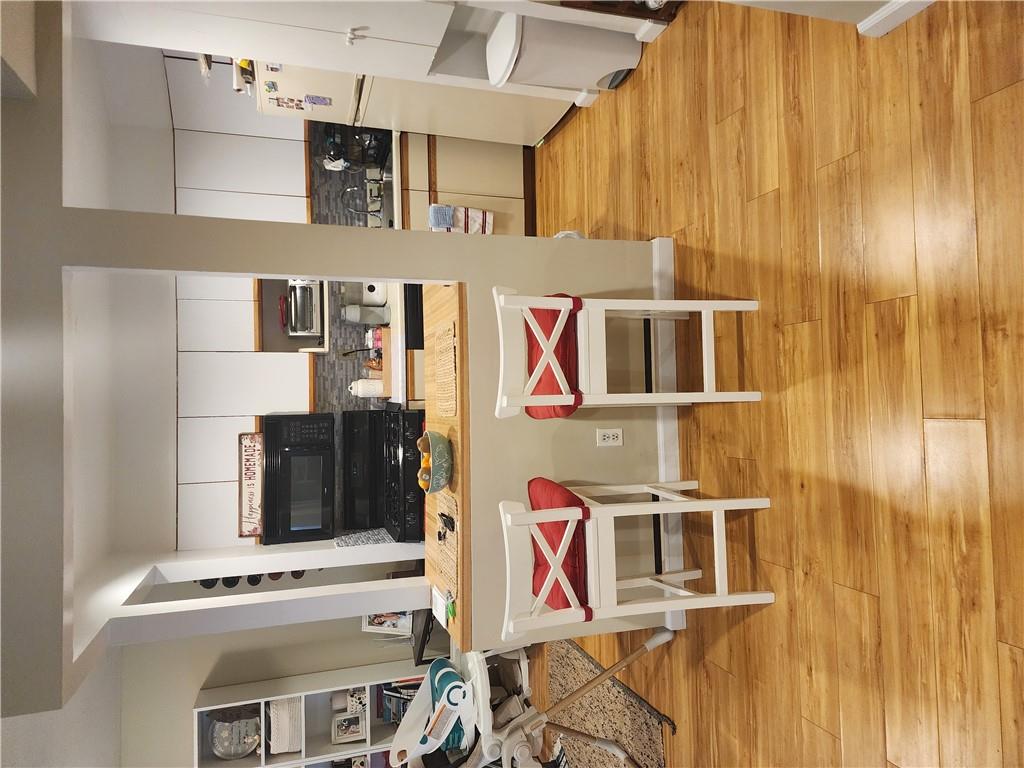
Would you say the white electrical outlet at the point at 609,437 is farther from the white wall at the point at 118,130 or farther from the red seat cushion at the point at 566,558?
the white wall at the point at 118,130

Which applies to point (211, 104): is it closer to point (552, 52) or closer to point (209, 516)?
point (552, 52)

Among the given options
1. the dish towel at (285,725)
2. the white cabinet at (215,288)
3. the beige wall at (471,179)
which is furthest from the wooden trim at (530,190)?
the dish towel at (285,725)

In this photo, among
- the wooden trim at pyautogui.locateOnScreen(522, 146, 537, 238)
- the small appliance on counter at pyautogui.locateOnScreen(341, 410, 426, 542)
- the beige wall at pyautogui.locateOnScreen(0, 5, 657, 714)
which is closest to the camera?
the beige wall at pyautogui.locateOnScreen(0, 5, 657, 714)

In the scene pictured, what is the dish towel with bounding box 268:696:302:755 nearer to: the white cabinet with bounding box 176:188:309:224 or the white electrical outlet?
the white electrical outlet

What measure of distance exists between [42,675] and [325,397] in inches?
87.6

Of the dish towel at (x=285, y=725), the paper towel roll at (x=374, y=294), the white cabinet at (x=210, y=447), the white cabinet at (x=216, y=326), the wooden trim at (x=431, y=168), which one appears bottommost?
the dish towel at (x=285, y=725)

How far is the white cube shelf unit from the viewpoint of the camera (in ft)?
11.4

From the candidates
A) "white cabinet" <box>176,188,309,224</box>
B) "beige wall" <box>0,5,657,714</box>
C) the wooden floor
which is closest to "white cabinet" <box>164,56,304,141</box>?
"white cabinet" <box>176,188,309,224</box>

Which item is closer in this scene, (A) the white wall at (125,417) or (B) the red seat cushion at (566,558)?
(B) the red seat cushion at (566,558)

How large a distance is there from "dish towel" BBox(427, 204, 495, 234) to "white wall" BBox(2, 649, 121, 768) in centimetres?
276

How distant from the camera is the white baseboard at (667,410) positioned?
235cm

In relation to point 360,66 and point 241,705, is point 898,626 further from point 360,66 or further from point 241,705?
point 241,705

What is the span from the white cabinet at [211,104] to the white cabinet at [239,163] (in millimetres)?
48

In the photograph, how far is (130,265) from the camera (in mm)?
1867
